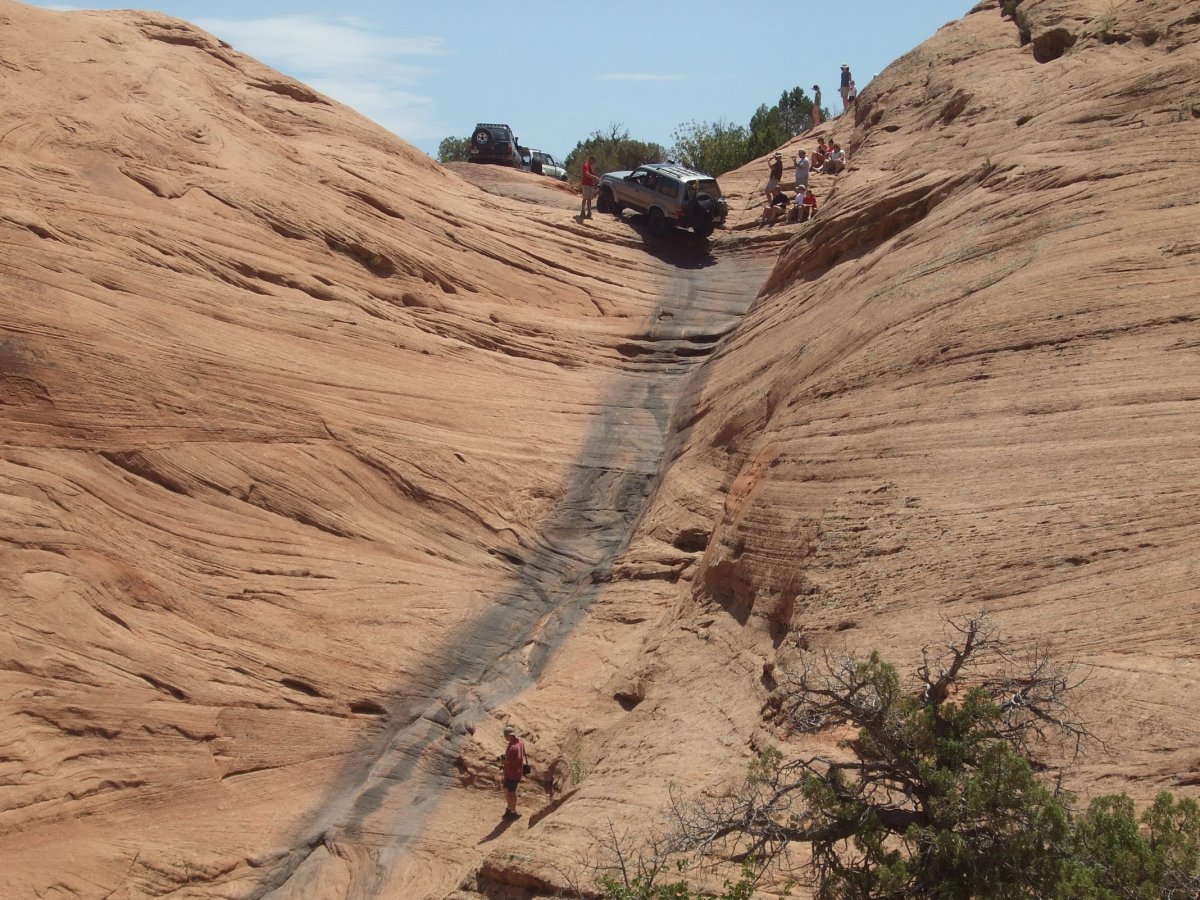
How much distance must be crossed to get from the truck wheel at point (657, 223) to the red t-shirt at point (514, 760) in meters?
15.4

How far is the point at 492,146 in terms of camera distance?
110 ft

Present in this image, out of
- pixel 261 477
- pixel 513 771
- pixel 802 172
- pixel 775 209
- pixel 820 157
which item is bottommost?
pixel 513 771

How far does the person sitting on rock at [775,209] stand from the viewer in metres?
25.4

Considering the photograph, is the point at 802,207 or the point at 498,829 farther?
the point at 802,207

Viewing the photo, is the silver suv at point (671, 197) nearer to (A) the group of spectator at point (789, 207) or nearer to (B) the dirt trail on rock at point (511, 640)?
(A) the group of spectator at point (789, 207)

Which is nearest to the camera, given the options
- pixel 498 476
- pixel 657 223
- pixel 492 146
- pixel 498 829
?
pixel 498 829

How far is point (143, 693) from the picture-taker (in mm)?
11703

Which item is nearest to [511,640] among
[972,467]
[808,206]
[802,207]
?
[972,467]

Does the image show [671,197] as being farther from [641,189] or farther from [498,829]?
[498,829]

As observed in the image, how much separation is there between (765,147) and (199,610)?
99.2 feet

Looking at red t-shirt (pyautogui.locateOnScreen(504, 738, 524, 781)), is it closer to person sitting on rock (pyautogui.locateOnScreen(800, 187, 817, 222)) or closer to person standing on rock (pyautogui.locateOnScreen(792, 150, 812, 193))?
person sitting on rock (pyautogui.locateOnScreen(800, 187, 817, 222))

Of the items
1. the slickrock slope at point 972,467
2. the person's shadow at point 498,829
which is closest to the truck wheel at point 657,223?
the slickrock slope at point 972,467

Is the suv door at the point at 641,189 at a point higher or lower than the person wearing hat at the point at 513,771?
higher

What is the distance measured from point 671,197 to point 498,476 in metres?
10.6
